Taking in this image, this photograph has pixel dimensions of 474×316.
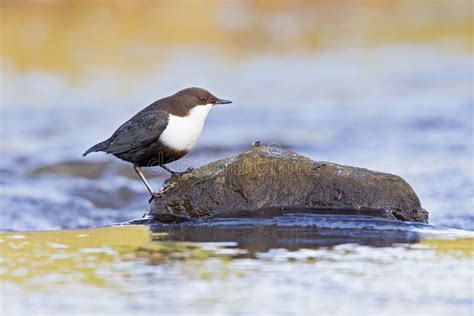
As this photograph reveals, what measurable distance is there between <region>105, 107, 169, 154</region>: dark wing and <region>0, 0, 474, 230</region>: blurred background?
3.69ft

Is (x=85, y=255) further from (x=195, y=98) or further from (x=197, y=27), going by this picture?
(x=197, y=27)

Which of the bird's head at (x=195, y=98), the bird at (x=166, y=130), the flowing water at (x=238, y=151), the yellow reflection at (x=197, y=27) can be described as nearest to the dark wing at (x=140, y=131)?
the bird at (x=166, y=130)

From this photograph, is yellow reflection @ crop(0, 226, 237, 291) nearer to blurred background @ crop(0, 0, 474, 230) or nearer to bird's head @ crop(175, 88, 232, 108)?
bird's head @ crop(175, 88, 232, 108)

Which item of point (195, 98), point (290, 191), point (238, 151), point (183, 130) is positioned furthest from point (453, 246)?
point (238, 151)

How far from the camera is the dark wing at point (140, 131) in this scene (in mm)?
6535

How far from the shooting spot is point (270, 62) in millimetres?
20047

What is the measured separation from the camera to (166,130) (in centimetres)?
651

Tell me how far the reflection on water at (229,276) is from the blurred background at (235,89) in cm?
226

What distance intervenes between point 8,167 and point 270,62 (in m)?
9.02

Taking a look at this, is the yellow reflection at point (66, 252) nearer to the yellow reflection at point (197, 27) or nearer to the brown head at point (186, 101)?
the brown head at point (186, 101)

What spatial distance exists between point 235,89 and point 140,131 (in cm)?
1036

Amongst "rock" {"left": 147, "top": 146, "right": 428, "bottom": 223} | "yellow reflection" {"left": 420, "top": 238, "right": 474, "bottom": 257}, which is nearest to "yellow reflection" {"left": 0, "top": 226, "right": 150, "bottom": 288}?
"rock" {"left": 147, "top": 146, "right": 428, "bottom": 223}

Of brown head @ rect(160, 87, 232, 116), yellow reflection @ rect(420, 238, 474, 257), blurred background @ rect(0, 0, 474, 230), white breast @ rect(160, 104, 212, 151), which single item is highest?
blurred background @ rect(0, 0, 474, 230)

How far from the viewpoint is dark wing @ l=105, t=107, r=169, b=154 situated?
21.4 ft
